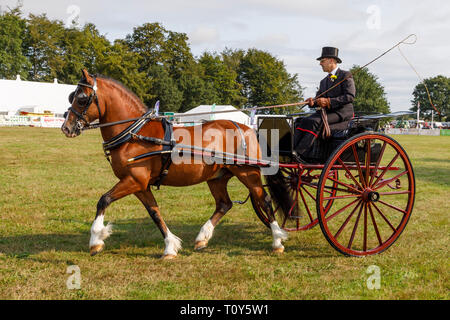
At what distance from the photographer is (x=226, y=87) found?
77.2 m

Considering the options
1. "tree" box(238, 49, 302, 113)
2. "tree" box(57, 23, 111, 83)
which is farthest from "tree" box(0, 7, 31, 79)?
"tree" box(238, 49, 302, 113)

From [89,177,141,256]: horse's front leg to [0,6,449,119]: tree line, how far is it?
A: 185ft

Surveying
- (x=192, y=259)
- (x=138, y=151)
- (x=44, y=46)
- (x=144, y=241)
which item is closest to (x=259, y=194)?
(x=192, y=259)

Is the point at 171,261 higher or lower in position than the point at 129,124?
lower

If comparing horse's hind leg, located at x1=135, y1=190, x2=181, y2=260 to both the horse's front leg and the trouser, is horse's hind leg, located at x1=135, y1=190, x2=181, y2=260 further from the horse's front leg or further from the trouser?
the trouser

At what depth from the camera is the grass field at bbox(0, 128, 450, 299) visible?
4492 millimetres

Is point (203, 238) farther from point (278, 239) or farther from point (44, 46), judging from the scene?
point (44, 46)

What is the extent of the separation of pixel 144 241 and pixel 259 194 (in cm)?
A: 196
